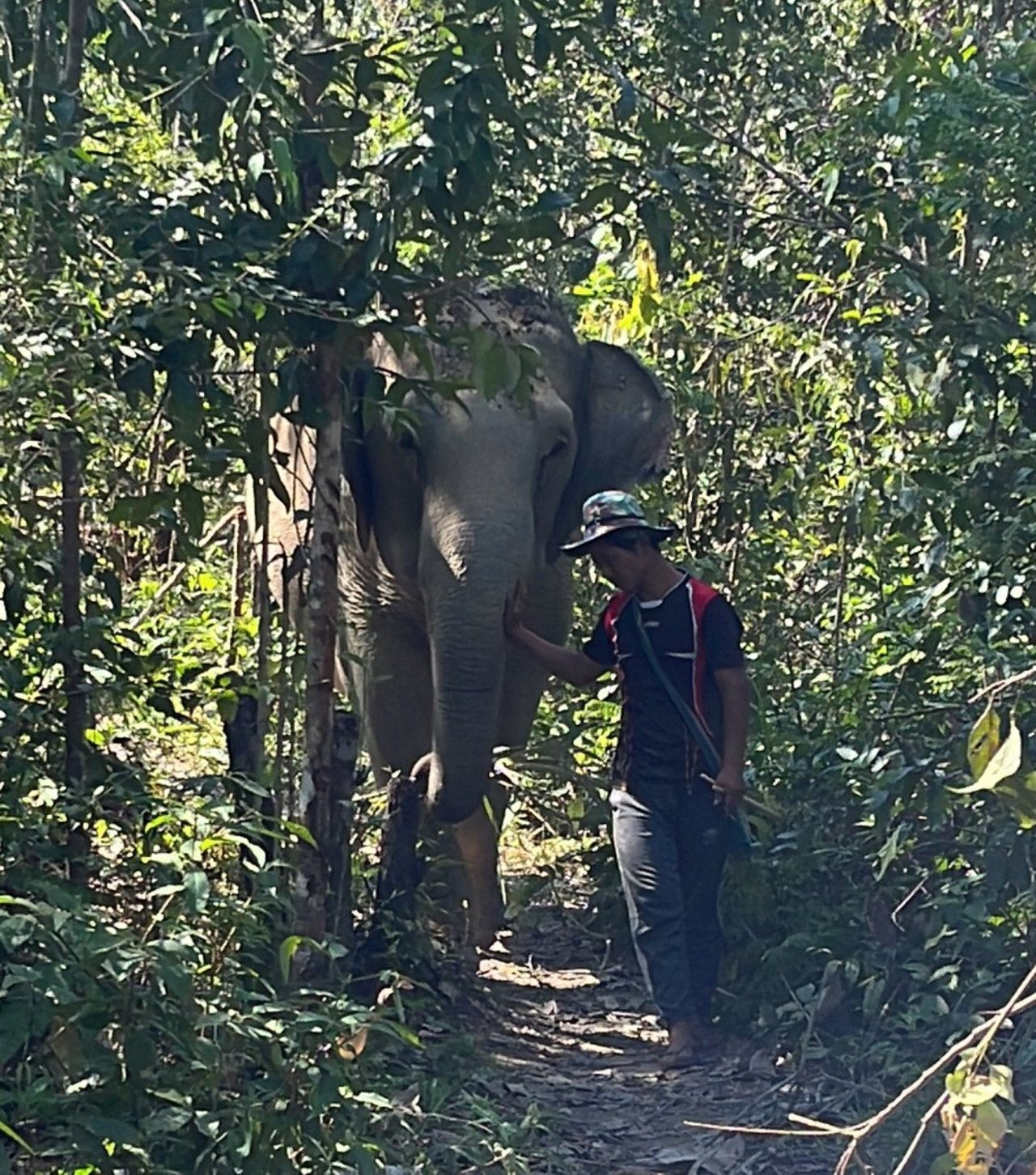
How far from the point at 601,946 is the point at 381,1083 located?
7.79 ft

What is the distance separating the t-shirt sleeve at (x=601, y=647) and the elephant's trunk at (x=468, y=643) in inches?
10.8

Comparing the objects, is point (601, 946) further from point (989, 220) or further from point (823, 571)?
point (989, 220)

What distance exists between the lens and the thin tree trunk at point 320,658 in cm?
456

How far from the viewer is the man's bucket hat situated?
5.32m

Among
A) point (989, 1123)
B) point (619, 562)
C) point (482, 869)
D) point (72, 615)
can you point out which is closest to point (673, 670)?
point (619, 562)

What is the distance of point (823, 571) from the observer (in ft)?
22.7

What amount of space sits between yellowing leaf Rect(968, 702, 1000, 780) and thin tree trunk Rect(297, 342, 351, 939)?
2.09m

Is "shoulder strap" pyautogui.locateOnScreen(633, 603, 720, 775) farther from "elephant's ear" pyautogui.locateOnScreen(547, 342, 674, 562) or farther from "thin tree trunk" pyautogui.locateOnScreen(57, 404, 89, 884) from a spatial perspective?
"thin tree trunk" pyautogui.locateOnScreen(57, 404, 89, 884)

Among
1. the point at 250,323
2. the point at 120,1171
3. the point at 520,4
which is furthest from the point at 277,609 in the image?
the point at 120,1171

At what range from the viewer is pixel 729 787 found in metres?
5.37

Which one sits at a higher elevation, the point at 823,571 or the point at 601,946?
the point at 823,571

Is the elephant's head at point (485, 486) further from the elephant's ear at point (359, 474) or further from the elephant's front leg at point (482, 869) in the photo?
the elephant's front leg at point (482, 869)

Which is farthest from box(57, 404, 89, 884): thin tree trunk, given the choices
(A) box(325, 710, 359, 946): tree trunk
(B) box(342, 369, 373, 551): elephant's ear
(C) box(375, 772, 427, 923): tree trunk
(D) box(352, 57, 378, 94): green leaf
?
(B) box(342, 369, 373, 551): elephant's ear

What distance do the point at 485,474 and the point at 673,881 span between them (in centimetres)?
135
